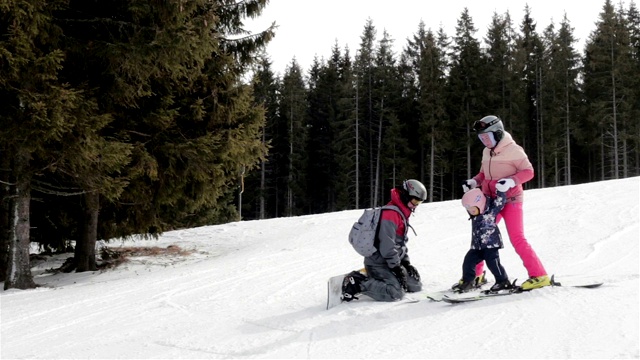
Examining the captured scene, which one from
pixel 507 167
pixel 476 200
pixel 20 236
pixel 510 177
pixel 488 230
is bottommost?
pixel 20 236

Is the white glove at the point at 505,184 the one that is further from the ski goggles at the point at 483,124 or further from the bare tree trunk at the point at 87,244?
the bare tree trunk at the point at 87,244

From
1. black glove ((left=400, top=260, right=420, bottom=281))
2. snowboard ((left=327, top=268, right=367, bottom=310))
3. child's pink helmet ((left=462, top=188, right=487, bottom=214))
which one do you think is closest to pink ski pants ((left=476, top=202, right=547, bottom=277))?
child's pink helmet ((left=462, top=188, right=487, bottom=214))

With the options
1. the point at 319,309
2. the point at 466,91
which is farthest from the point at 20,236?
the point at 466,91

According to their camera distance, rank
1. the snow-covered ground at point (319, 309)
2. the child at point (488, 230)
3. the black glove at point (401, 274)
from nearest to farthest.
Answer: the snow-covered ground at point (319, 309)
the child at point (488, 230)
the black glove at point (401, 274)

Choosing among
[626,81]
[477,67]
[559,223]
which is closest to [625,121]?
[626,81]

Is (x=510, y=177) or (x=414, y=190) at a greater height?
(x=510, y=177)

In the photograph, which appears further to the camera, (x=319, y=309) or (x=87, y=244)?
(x=87, y=244)

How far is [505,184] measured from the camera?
5.15 m

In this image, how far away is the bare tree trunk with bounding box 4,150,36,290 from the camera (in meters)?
8.04

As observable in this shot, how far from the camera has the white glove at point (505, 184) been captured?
5133 millimetres

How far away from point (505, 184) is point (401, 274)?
5.22 feet

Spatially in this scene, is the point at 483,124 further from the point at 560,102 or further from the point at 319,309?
the point at 560,102

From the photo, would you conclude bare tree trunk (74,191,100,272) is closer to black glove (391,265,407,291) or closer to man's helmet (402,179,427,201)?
black glove (391,265,407,291)

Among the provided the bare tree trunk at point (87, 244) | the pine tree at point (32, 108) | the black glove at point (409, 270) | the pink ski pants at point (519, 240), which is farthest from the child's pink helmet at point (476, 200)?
the bare tree trunk at point (87, 244)
